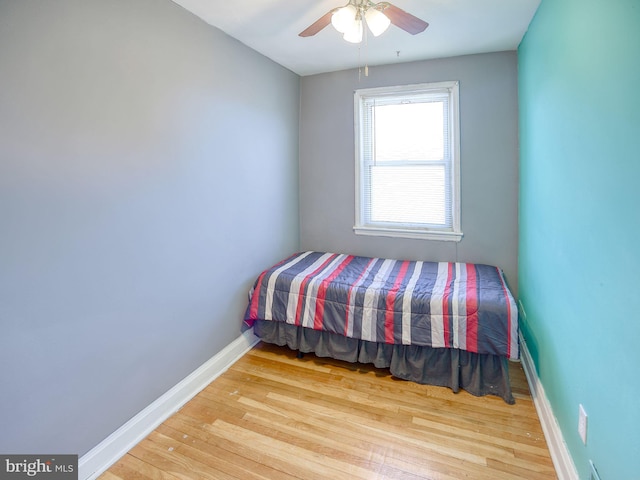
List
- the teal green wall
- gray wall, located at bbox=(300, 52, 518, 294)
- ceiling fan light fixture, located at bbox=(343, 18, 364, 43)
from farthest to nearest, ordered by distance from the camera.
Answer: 1. gray wall, located at bbox=(300, 52, 518, 294)
2. ceiling fan light fixture, located at bbox=(343, 18, 364, 43)
3. the teal green wall

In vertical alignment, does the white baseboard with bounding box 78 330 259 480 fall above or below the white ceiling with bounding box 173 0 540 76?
below

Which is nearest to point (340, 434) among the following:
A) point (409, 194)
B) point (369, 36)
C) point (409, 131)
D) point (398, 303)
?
point (398, 303)

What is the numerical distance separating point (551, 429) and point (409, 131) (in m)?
2.45

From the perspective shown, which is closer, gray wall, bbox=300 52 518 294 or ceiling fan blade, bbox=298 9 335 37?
ceiling fan blade, bbox=298 9 335 37

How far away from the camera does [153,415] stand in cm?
196

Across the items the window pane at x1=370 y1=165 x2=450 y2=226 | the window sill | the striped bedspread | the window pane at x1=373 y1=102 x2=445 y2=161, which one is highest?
the window pane at x1=373 y1=102 x2=445 y2=161

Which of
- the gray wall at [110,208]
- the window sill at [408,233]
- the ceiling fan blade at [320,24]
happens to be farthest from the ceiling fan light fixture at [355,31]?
the window sill at [408,233]

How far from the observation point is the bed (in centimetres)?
216

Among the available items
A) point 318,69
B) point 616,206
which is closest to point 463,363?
point 616,206

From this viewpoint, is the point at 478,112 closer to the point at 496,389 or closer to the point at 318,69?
the point at 318,69

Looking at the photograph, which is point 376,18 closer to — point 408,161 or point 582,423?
point 408,161

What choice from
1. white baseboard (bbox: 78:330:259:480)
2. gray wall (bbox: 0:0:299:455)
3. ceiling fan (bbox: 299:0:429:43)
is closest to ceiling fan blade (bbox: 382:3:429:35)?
ceiling fan (bbox: 299:0:429:43)

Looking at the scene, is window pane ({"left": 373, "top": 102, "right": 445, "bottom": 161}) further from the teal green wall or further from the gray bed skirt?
the gray bed skirt

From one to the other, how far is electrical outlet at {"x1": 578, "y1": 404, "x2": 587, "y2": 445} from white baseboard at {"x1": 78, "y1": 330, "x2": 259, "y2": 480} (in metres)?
2.10
